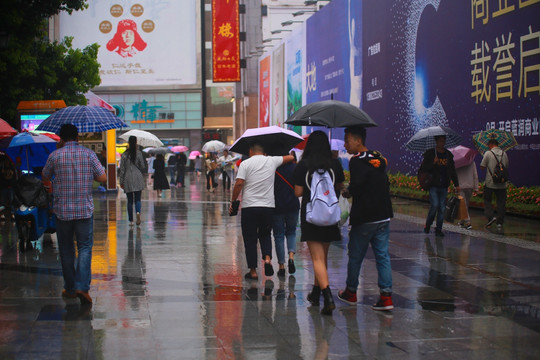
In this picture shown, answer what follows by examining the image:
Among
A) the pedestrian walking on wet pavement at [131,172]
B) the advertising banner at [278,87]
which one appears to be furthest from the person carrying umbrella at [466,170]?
the advertising banner at [278,87]

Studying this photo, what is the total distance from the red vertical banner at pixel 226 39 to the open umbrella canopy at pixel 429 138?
114ft

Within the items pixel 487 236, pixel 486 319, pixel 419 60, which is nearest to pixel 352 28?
pixel 419 60

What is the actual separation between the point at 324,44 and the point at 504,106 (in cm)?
1480

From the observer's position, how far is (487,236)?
1239 cm

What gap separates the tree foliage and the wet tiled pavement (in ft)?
28.0

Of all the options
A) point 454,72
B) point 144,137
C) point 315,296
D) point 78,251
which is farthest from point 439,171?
point 144,137

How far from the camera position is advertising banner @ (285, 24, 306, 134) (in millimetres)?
34469

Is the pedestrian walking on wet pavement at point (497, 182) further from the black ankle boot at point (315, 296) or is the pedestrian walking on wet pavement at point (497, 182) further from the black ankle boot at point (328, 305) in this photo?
the black ankle boot at point (328, 305)

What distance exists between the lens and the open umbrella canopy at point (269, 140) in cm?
890

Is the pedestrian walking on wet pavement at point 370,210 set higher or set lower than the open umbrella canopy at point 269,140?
lower

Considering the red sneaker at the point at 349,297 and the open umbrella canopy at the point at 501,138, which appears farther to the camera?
the open umbrella canopy at the point at 501,138

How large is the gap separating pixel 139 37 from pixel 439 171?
5563 cm

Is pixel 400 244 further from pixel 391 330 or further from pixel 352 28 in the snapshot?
pixel 352 28

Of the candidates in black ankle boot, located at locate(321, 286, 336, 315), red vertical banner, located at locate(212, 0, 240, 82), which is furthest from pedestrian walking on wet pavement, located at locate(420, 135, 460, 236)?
red vertical banner, located at locate(212, 0, 240, 82)
